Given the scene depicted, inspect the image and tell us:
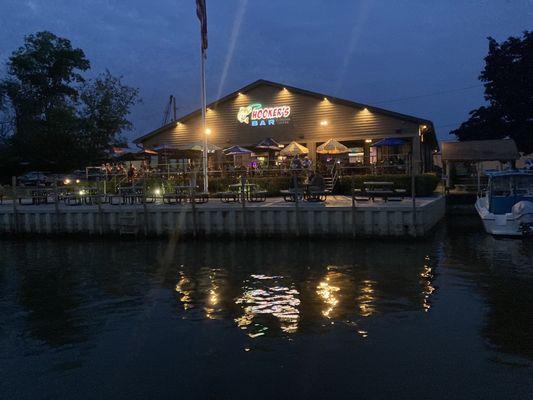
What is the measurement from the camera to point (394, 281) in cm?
1134

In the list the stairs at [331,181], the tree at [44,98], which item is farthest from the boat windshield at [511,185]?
the tree at [44,98]

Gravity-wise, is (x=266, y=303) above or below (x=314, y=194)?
below

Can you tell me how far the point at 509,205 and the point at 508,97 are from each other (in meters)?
26.0

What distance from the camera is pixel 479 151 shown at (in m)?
31.9

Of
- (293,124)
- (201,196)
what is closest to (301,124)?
(293,124)

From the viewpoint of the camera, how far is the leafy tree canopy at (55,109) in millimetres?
44812

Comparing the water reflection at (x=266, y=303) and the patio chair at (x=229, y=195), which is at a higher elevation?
the patio chair at (x=229, y=195)

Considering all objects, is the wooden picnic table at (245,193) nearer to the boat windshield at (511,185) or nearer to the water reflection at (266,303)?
the water reflection at (266,303)

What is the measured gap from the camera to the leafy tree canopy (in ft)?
147

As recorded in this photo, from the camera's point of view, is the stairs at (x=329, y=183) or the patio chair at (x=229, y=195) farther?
the stairs at (x=329, y=183)

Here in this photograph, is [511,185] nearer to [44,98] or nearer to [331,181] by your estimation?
[331,181]

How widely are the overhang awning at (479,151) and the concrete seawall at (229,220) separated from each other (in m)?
12.8

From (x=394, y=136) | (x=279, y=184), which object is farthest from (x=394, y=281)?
(x=394, y=136)

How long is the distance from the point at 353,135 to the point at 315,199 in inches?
404
